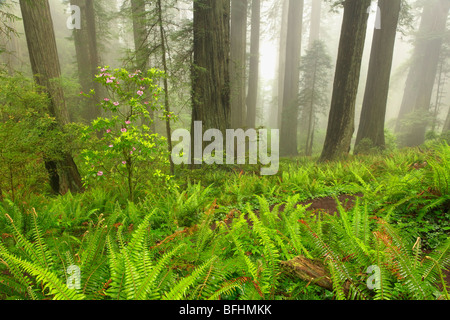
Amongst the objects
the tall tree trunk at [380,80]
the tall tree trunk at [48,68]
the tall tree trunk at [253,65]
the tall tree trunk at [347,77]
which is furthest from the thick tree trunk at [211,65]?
the tall tree trunk at [253,65]

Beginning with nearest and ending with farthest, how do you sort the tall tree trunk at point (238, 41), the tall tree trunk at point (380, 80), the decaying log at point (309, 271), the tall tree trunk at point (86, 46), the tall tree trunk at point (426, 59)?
the decaying log at point (309, 271)
the tall tree trunk at point (380, 80)
the tall tree trunk at point (86, 46)
the tall tree trunk at point (238, 41)
the tall tree trunk at point (426, 59)

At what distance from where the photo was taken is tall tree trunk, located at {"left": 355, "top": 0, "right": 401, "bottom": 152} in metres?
8.95

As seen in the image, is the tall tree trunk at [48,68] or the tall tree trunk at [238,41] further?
the tall tree trunk at [238,41]

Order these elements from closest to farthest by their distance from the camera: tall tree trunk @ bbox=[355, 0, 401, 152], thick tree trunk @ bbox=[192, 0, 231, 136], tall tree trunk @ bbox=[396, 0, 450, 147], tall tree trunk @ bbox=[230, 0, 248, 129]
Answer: thick tree trunk @ bbox=[192, 0, 231, 136]
tall tree trunk @ bbox=[355, 0, 401, 152]
tall tree trunk @ bbox=[230, 0, 248, 129]
tall tree trunk @ bbox=[396, 0, 450, 147]

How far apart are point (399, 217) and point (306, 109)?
57.8 ft

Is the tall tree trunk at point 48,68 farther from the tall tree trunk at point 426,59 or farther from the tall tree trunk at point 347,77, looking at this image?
the tall tree trunk at point 426,59

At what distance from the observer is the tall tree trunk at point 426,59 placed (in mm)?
15941

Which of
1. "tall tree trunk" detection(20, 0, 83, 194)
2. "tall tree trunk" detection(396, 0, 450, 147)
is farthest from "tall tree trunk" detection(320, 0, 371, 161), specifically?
"tall tree trunk" detection(396, 0, 450, 147)

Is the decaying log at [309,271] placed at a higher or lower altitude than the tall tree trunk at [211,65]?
lower

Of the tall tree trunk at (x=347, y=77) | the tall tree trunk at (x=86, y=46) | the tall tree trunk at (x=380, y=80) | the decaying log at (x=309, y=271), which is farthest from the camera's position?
the tall tree trunk at (x=86, y=46)

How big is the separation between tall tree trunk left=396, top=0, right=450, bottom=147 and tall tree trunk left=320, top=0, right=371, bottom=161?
1280cm

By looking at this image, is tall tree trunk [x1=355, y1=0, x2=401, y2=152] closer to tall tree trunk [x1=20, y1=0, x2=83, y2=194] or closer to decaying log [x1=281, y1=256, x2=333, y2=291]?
decaying log [x1=281, y1=256, x2=333, y2=291]

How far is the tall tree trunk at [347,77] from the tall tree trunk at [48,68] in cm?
755
